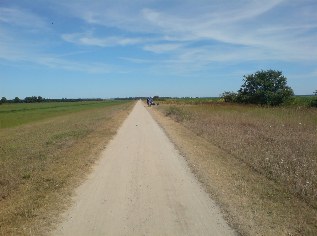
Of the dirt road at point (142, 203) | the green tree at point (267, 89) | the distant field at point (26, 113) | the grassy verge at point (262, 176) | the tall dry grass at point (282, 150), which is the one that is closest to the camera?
the dirt road at point (142, 203)

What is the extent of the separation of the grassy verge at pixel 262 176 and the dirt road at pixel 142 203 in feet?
1.50

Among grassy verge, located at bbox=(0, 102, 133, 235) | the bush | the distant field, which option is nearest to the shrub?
the bush

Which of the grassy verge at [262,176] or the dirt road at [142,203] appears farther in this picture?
the grassy verge at [262,176]

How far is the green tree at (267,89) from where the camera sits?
56.5 m

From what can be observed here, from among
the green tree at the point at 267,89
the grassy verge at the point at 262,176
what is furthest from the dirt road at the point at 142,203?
the green tree at the point at 267,89

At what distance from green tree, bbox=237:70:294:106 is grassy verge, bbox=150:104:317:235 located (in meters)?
37.9

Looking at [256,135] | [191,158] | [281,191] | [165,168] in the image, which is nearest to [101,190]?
[165,168]

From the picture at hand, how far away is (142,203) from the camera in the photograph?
8070 mm

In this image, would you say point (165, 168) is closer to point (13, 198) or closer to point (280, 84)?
point (13, 198)

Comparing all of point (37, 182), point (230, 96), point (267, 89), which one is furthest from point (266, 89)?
point (37, 182)

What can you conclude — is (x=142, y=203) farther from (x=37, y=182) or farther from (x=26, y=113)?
(x=26, y=113)

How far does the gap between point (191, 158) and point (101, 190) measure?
493 cm

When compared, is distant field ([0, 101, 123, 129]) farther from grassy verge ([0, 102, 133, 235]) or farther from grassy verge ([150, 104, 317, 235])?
grassy verge ([150, 104, 317, 235])

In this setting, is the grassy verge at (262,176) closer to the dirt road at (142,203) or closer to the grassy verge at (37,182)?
the dirt road at (142,203)
